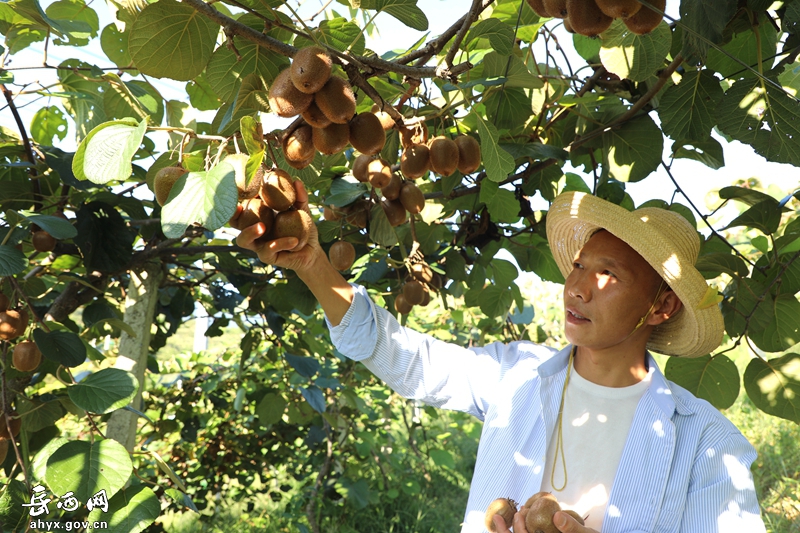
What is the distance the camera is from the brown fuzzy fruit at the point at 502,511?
1342 millimetres

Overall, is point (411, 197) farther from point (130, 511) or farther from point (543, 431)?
point (130, 511)

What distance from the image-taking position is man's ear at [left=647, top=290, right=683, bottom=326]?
162 centimetres

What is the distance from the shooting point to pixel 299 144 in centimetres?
108

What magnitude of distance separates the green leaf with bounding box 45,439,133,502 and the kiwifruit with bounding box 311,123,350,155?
0.91 meters

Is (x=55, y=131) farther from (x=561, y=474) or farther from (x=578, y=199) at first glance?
(x=561, y=474)

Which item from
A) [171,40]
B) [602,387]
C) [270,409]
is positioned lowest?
[270,409]

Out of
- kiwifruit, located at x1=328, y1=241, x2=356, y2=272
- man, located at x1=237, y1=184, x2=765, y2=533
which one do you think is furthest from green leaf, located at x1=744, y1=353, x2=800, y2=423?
kiwifruit, located at x1=328, y1=241, x2=356, y2=272

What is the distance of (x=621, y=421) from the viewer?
60.5 inches

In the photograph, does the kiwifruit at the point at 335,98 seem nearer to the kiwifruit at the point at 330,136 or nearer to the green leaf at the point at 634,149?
the kiwifruit at the point at 330,136

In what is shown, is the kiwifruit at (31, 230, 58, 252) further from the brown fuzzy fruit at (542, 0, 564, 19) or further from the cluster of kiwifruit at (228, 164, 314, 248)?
the brown fuzzy fruit at (542, 0, 564, 19)

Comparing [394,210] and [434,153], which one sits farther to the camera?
[394,210]

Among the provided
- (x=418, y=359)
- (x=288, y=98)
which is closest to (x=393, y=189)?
(x=418, y=359)

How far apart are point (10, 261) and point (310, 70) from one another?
0.95 m

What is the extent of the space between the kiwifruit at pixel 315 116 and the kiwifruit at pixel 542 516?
2.66 ft
